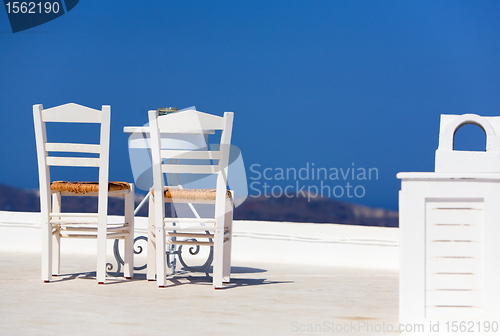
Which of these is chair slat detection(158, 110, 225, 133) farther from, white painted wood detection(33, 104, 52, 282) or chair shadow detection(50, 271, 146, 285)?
chair shadow detection(50, 271, 146, 285)

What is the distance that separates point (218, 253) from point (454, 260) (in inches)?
43.2

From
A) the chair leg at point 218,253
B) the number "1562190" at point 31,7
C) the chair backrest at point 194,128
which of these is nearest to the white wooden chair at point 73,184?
the chair backrest at point 194,128

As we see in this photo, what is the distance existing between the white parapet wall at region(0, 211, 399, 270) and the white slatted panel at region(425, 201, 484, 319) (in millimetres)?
2139

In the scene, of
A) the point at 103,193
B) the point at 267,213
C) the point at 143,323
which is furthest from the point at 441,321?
the point at 267,213

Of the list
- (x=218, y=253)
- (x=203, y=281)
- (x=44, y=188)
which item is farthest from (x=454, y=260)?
(x=44, y=188)

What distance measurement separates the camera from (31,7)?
688 centimetres

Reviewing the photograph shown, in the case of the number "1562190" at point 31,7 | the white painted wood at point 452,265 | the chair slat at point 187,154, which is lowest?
the white painted wood at point 452,265

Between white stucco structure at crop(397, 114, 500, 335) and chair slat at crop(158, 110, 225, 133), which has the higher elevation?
chair slat at crop(158, 110, 225, 133)

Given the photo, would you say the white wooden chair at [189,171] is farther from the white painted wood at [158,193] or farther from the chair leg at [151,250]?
the chair leg at [151,250]

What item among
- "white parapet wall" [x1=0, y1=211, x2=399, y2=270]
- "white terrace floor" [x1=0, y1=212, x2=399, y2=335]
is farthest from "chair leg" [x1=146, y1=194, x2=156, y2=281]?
"white parapet wall" [x1=0, y1=211, x2=399, y2=270]

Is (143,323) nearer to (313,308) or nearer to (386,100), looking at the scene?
(313,308)

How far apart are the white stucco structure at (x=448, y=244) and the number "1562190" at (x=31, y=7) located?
21.6ft

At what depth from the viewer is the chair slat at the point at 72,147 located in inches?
88.4

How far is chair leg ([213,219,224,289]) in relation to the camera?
226cm
